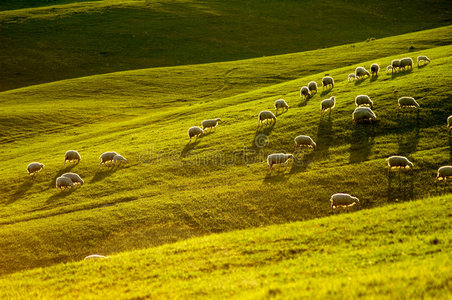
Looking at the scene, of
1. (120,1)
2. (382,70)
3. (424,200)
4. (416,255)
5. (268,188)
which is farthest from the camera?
(120,1)

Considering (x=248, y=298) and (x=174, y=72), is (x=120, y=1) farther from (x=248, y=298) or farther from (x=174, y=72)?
(x=248, y=298)

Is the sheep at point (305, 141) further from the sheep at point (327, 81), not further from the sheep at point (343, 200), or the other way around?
the sheep at point (327, 81)

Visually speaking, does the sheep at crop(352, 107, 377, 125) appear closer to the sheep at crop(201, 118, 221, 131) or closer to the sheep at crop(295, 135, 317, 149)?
the sheep at crop(295, 135, 317, 149)

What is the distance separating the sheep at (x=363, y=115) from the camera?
24.8m

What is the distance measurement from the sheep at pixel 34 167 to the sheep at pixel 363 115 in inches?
834

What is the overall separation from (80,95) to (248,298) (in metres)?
48.1

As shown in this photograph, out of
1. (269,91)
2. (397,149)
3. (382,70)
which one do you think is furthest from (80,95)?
(397,149)

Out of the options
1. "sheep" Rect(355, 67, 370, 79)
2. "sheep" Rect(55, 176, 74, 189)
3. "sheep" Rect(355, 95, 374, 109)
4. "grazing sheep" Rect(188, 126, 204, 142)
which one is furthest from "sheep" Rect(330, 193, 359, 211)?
"sheep" Rect(355, 67, 370, 79)

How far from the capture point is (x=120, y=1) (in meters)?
101

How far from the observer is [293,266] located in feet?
38.8

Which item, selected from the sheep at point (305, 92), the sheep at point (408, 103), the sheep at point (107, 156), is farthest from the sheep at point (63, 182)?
the sheep at point (408, 103)

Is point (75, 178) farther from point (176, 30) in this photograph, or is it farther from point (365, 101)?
point (176, 30)

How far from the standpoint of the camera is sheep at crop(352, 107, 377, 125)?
81.3ft

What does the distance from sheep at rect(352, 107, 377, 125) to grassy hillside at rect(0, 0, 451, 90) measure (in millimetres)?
51980
